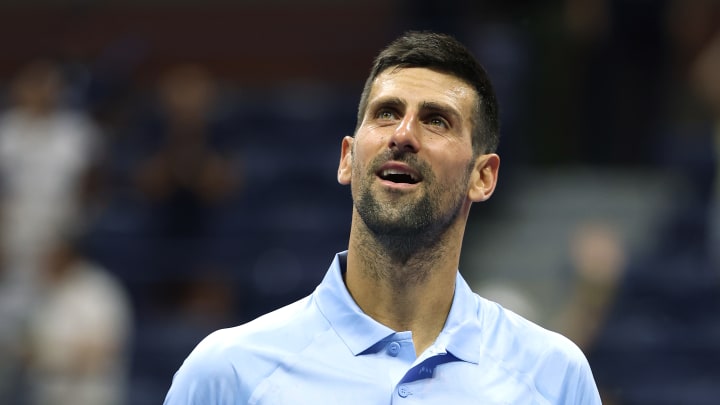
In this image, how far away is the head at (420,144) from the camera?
3.01 m

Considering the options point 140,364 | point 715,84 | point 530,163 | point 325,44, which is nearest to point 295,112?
point 325,44

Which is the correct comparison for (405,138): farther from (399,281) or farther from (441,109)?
(399,281)

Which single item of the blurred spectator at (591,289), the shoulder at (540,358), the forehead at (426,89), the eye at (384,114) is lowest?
the blurred spectator at (591,289)

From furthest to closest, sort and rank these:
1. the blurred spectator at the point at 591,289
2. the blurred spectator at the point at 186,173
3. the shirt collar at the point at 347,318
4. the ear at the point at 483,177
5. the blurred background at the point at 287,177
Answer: the blurred spectator at the point at 186,173 < the blurred background at the point at 287,177 < the blurred spectator at the point at 591,289 < the ear at the point at 483,177 < the shirt collar at the point at 347,318

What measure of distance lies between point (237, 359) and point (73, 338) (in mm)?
4633

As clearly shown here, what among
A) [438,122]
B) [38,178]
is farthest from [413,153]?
[38,178]

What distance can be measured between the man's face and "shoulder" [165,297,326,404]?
32 centimetres

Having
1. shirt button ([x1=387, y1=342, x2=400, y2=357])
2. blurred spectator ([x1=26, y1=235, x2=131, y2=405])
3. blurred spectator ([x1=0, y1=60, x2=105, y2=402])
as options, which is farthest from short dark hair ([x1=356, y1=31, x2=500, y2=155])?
blurred spectator ([x1=0, y1=60, x2=105, y2=402])

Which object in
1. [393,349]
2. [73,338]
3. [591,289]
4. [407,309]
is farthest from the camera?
[591,289]

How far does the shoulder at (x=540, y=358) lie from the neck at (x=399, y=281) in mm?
164

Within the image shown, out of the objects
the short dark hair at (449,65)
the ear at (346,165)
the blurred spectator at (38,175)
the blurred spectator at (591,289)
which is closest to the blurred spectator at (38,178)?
the blurred spectator at (38,175)

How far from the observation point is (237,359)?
2.91 metres

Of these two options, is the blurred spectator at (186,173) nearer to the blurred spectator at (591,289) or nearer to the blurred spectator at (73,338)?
the blurred spectator at (73,338)

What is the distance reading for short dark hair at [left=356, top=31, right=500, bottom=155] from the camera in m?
3.14
